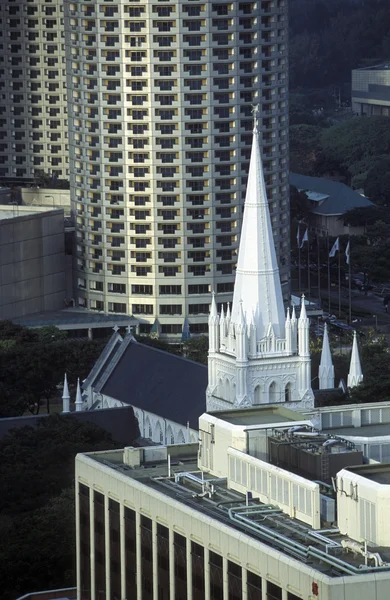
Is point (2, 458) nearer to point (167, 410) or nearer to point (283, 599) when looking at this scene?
point (167, 410)

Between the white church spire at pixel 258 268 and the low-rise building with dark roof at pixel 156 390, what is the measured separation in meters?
13.1

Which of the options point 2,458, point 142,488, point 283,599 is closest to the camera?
point 283,599

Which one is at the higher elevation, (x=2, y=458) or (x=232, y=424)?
(x=232, y=424)

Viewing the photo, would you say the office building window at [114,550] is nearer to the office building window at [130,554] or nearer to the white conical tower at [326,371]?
the office building window at [130,554]

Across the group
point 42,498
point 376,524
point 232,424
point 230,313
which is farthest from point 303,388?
point 376,524

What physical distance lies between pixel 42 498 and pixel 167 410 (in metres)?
20.7

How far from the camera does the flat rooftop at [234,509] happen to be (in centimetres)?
10388

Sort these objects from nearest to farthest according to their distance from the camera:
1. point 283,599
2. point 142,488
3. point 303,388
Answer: point 283,599 < point 142,488 < point 303,388

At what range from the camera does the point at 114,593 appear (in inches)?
4855

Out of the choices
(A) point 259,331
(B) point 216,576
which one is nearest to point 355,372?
(A) point 259,331

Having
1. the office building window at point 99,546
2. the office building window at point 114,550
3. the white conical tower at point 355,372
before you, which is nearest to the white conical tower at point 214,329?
the white conical tower at point 355,372

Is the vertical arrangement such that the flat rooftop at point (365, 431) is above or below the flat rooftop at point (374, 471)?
below

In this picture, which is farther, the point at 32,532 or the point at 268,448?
the point at 32,532

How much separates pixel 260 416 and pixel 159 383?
6539 centimetres
